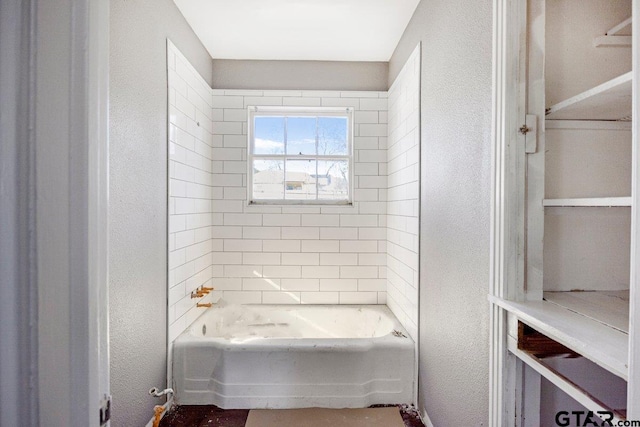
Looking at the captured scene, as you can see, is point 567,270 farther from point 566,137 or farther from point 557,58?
point 557,58

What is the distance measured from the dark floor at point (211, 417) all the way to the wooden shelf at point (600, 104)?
75.5 inches

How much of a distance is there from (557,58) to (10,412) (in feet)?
5.80

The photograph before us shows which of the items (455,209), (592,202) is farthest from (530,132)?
(455,209)

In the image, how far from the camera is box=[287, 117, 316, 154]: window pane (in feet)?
10.8

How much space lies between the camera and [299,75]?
320cm

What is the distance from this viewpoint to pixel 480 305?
1.47 meters

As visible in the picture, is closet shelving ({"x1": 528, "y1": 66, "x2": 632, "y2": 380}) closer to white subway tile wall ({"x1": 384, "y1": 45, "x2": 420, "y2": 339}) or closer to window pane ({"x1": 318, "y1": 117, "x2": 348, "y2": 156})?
white subway tile wall ({"x1": 384, "y1": 45, "x2": 420, "y2": 339})

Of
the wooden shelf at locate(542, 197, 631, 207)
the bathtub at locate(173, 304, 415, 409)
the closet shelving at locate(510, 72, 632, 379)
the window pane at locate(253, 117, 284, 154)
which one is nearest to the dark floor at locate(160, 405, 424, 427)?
the bathtub at locate(173, 304, 415, 409)

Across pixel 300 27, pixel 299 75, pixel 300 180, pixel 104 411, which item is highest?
pixel 300 27

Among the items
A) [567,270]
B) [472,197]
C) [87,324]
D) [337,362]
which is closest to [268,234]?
[337,362]

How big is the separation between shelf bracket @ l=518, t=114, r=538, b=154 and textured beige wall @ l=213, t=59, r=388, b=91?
2166 mm

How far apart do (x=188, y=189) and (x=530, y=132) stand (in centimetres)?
219

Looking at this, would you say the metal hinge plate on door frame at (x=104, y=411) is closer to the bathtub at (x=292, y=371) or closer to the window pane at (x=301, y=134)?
the bathtub at (x=292, y=371)

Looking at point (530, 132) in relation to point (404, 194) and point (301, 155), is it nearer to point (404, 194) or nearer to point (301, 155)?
point (404, 194)
